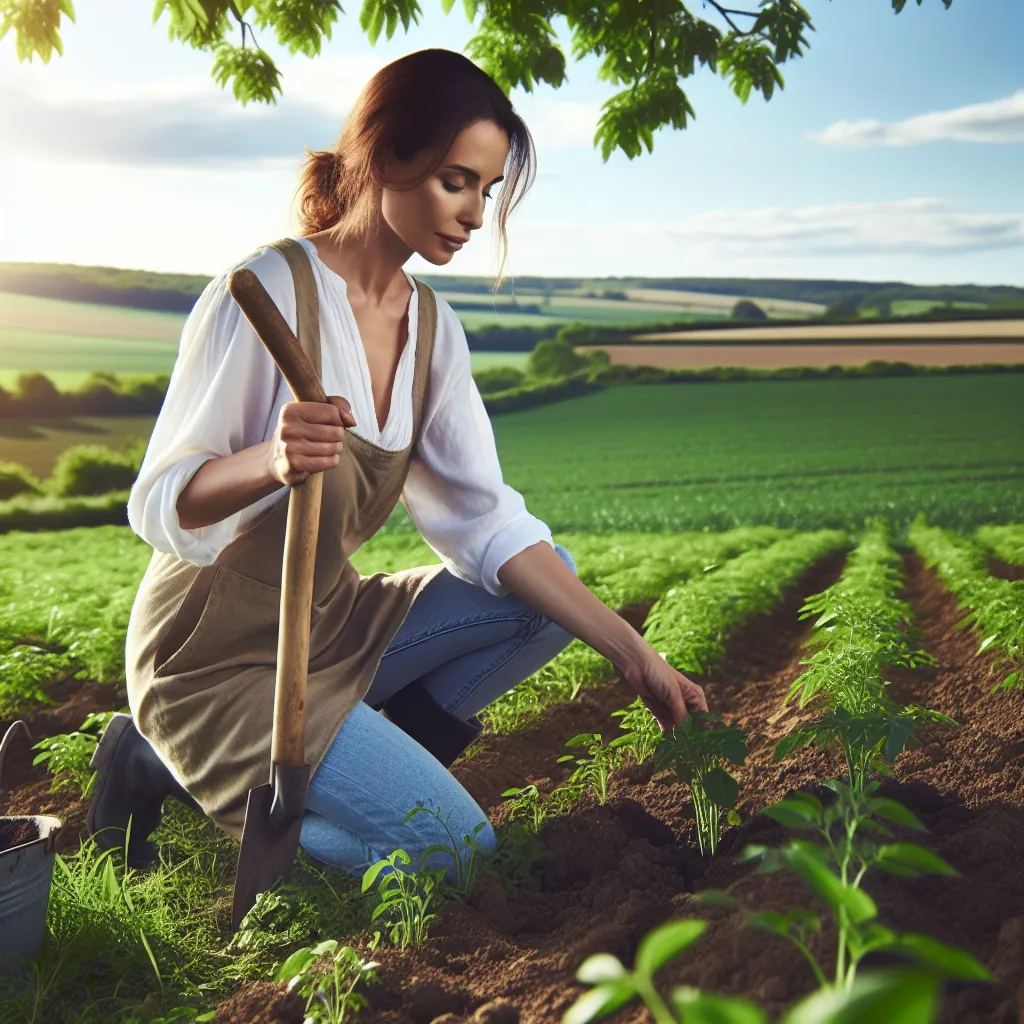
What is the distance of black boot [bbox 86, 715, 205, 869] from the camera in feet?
8.29

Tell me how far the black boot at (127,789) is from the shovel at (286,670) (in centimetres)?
47

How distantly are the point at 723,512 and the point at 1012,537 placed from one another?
4.48m

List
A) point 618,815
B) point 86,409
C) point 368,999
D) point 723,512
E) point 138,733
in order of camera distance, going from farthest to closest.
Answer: point 86,409 → point 723,512 → point 138,733 → point 618,815 → point 368,999

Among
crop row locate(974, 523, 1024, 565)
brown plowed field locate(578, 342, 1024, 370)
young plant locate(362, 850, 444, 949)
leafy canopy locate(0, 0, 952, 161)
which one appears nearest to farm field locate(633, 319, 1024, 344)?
brown plowed field locate(578, 342, 1024, 370)

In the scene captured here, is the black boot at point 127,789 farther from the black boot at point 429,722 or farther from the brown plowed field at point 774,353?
the brown plowed field at point 774,353

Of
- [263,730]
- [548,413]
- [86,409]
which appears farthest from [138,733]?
[548,413]

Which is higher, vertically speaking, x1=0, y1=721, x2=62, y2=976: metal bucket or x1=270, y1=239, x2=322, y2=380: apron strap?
x1=270, y1=239, x2=322, y2=380: apron strap

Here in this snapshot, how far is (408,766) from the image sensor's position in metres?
2.20

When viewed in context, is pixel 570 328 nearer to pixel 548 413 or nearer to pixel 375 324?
pixel 548 413

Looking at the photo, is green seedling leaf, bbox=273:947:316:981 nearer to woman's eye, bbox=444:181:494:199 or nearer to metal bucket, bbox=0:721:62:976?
metal bucket, bbox=0:721:62:976

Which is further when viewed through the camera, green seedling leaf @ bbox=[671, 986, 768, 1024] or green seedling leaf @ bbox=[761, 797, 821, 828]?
green seedling leaf @ bbox=[761, 797, 821, 828]

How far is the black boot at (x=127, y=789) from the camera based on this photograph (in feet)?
8.29

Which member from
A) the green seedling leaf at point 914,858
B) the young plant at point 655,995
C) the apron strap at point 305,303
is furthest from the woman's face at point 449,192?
the young plant at point 655,995

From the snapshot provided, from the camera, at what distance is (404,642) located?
2.57 meters
